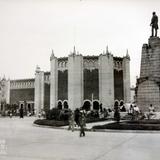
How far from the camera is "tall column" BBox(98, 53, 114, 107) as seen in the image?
217 ft

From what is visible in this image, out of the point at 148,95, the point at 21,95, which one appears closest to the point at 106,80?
the point at 21,95

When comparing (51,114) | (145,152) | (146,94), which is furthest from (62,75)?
(145,152)

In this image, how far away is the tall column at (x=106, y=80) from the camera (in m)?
66.0

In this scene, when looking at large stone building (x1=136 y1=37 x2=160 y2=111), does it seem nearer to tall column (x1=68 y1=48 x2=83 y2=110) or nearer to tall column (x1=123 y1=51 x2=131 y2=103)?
tall column (x1=68 y1=48 x2=83 y2=110)

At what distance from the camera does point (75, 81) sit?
221 ft

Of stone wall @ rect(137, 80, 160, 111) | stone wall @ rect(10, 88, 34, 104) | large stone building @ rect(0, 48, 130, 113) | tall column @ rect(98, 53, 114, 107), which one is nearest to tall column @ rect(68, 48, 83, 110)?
large stone building @ rect(0, 48, 130, 113)

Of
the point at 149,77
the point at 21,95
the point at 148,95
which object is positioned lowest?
the point at 148,95

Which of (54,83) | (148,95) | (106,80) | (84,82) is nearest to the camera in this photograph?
(148,95)

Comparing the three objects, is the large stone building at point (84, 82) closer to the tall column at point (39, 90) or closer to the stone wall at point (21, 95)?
the tall column at point (39, 90)

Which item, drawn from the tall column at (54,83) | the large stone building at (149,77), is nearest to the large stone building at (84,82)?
the tall column at (54,83)

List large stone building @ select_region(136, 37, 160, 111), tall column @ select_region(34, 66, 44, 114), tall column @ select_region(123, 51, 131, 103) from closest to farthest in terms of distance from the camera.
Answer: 1. large stone building @ select_region(136, 37, 160, 111)
2. tall column @ select_region(123, 51, 131, 103)
3. tall column @ select_region(34, 66, 44, 114)

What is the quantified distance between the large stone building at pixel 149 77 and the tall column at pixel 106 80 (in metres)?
42.2

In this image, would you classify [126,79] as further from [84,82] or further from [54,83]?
[54,83]

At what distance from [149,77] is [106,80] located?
43.6 metres
